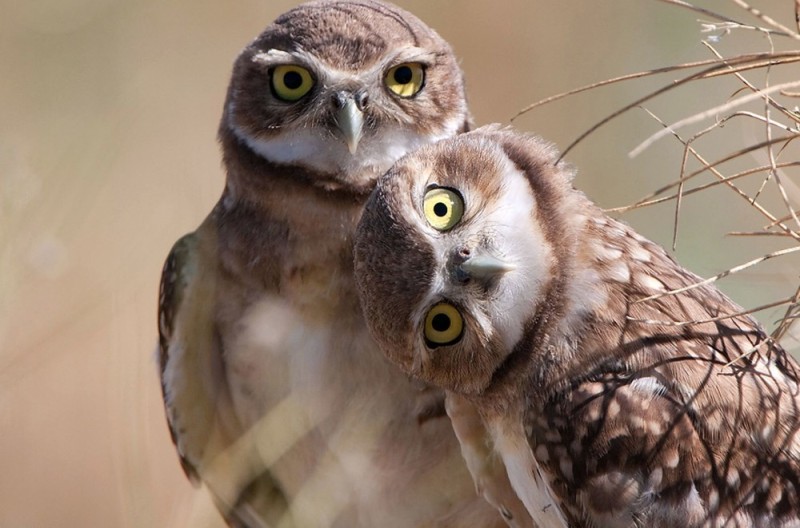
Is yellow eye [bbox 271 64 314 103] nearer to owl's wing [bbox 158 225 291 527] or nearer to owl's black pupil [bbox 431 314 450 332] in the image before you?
owl's wing [bbox 158 225 291 527]

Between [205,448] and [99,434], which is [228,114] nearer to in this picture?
[205,448]

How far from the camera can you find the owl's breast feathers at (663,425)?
3.01 m

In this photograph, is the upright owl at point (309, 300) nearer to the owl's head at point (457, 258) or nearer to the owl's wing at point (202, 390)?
the owl's wing at point (202, 390)

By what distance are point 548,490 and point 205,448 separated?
4.83 ft

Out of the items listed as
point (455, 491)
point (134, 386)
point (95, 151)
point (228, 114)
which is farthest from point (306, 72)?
point (455, 491)

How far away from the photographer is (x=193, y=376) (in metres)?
4.10

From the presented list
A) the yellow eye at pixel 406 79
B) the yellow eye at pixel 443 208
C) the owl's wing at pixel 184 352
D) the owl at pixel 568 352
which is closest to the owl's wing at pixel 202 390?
the owl's wing at pixel 184 352

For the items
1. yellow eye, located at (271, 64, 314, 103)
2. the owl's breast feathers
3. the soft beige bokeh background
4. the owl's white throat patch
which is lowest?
the soft beige bokeh background

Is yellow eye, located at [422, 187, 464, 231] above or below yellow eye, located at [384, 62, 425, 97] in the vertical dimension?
below

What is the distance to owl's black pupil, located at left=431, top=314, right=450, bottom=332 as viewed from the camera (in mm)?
3070

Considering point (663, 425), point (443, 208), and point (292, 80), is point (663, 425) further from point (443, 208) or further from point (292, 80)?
point (292, 80)

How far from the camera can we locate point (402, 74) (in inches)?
148

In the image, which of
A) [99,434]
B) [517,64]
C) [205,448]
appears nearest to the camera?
[205,448]

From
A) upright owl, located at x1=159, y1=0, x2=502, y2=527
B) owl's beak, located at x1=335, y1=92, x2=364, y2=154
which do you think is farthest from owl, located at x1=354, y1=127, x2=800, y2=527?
upright owl, located at x1=159, y1=0, x2=502, y2=527
